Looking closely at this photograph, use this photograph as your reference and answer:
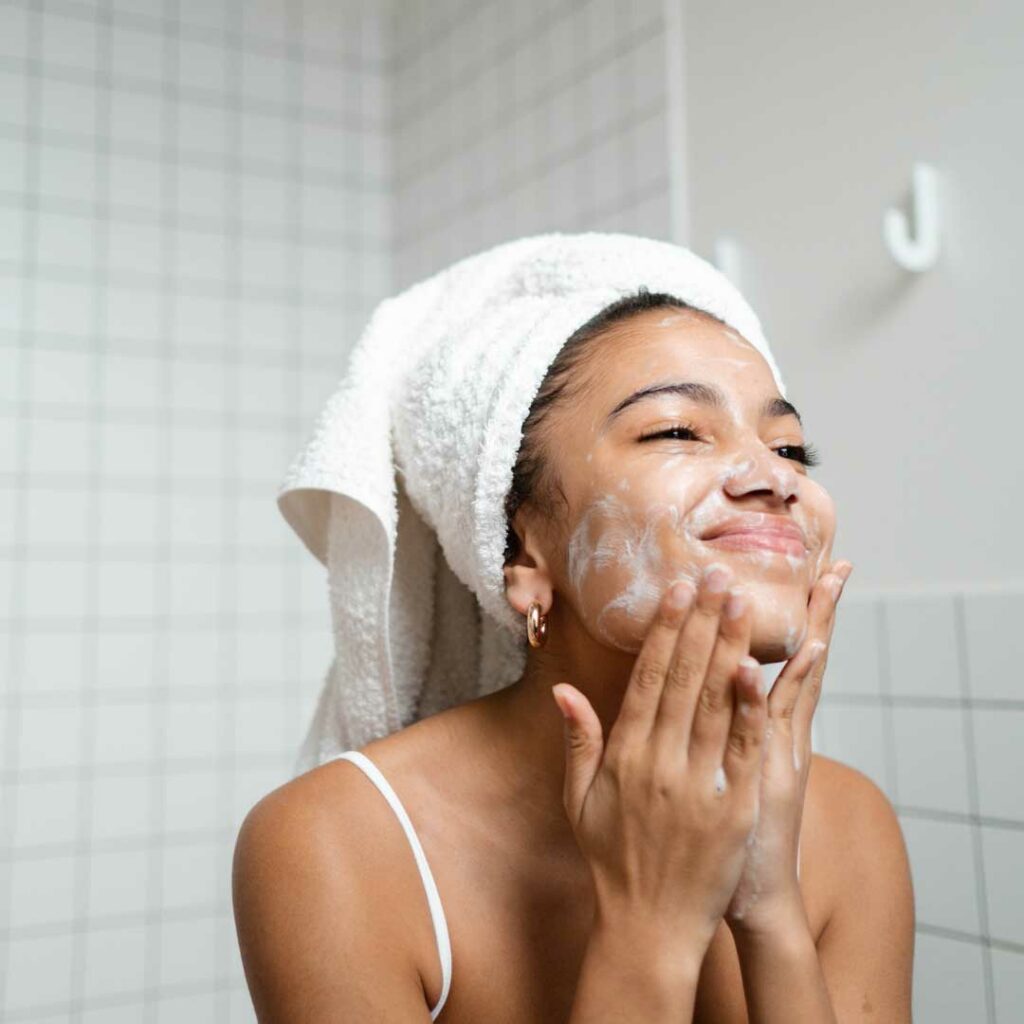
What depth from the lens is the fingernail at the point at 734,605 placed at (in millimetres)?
767

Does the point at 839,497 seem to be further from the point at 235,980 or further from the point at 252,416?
the point at 235,980

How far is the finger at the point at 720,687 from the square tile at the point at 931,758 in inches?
23.7

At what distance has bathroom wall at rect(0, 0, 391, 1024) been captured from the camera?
6.69 ft

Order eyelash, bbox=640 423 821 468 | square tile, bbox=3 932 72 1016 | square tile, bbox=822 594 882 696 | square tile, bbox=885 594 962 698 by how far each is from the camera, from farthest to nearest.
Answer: square tile, bbox=3 932 72 1016, square tile, bbox=822 594 882 696, square tile, bbox=885 594 962 698, eyelash, bbox=640 423 821 468

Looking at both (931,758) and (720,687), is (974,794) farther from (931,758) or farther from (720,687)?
(720,687)

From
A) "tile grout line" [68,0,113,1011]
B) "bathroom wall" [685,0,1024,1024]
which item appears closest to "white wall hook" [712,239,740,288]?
"bathroom wall" [685,0,1024,1024]

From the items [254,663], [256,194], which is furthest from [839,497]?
[256,194]

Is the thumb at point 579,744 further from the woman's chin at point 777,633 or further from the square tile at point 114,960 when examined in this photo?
the square tile at point 114,960

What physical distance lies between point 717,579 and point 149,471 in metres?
1.66

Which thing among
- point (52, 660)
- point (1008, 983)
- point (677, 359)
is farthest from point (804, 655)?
point (52, 660)

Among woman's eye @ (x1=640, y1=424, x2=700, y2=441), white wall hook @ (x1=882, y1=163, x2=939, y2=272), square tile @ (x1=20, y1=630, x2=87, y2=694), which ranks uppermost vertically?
white wall hook @ (x1=882, y1=163, x2=939, y2=272)

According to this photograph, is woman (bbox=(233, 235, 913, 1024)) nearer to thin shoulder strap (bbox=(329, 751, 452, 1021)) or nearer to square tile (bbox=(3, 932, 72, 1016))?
thin shoulder strap (bbox=(329, 751, 452, 1021))

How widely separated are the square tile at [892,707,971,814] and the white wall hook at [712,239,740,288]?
0.64 metres

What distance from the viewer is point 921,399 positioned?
4.28 feet
